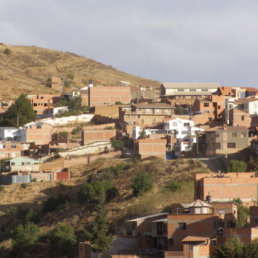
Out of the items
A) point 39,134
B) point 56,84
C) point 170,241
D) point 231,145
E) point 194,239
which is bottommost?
point 170,241

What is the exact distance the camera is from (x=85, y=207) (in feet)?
208

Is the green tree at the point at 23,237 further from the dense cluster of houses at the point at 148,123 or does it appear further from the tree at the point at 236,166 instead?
the tree at the point at 236,166

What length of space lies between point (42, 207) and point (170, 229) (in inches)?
779

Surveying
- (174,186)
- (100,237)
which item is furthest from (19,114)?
(100,237)

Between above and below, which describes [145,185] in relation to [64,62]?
below

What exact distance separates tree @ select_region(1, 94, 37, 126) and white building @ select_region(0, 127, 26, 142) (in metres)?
2.94

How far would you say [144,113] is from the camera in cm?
8362

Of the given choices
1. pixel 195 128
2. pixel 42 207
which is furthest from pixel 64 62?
pixel 42 207

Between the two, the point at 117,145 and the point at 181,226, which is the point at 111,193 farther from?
the point at 181,226

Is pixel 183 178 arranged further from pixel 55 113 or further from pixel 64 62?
pixel 64 62

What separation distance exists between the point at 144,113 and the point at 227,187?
27.1 metres

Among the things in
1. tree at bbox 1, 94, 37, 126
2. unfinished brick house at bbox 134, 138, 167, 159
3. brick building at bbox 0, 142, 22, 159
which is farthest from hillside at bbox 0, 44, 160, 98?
unfinished brick house at bbox 134, 138, 167, 159

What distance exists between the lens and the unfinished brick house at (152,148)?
69750 millimetres

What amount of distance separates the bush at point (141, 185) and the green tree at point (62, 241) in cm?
582
